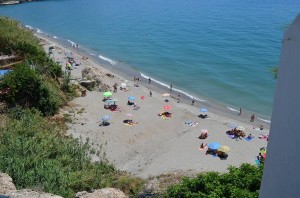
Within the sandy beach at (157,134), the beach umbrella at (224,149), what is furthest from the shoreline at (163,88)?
the beach umbrella at (224,149)

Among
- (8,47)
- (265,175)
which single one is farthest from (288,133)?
(8,47)

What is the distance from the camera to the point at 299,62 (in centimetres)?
299

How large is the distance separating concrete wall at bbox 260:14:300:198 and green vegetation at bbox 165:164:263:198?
7.24 meters

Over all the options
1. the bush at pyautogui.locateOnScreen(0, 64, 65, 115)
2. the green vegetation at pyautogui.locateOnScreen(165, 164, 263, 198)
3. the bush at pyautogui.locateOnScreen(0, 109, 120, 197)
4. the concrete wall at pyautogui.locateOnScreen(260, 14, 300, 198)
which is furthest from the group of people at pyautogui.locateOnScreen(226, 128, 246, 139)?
the concrete wall at pyautogui.locateOnScreen(260, 14, 300, 198)

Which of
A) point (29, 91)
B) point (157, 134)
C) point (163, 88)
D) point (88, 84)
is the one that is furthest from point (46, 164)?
point (163, 88)

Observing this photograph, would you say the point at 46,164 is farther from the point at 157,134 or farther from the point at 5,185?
the point at 157,134

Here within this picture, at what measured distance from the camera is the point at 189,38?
6412cm

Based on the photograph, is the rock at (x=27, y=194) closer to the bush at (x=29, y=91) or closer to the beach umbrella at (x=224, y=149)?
the bush at (x=29, y=91)

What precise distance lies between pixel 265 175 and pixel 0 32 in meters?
30.8

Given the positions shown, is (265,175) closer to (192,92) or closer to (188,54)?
(192,92)

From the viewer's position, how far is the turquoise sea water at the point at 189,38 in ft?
132

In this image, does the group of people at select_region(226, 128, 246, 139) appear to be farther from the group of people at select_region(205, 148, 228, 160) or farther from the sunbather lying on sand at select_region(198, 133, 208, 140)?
the group of people at select_region(205, 148, 228, 160)

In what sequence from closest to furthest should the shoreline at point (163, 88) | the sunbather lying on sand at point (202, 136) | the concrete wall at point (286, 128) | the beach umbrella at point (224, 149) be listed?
1. the concrete wall at point (286, 128)
2. the beach umbrella at point (224, 149)
3. the sunbather lying on sand at point (202, 136)
4. the shoreline at point (163, 88)

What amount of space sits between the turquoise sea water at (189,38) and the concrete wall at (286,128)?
39.7 feet
